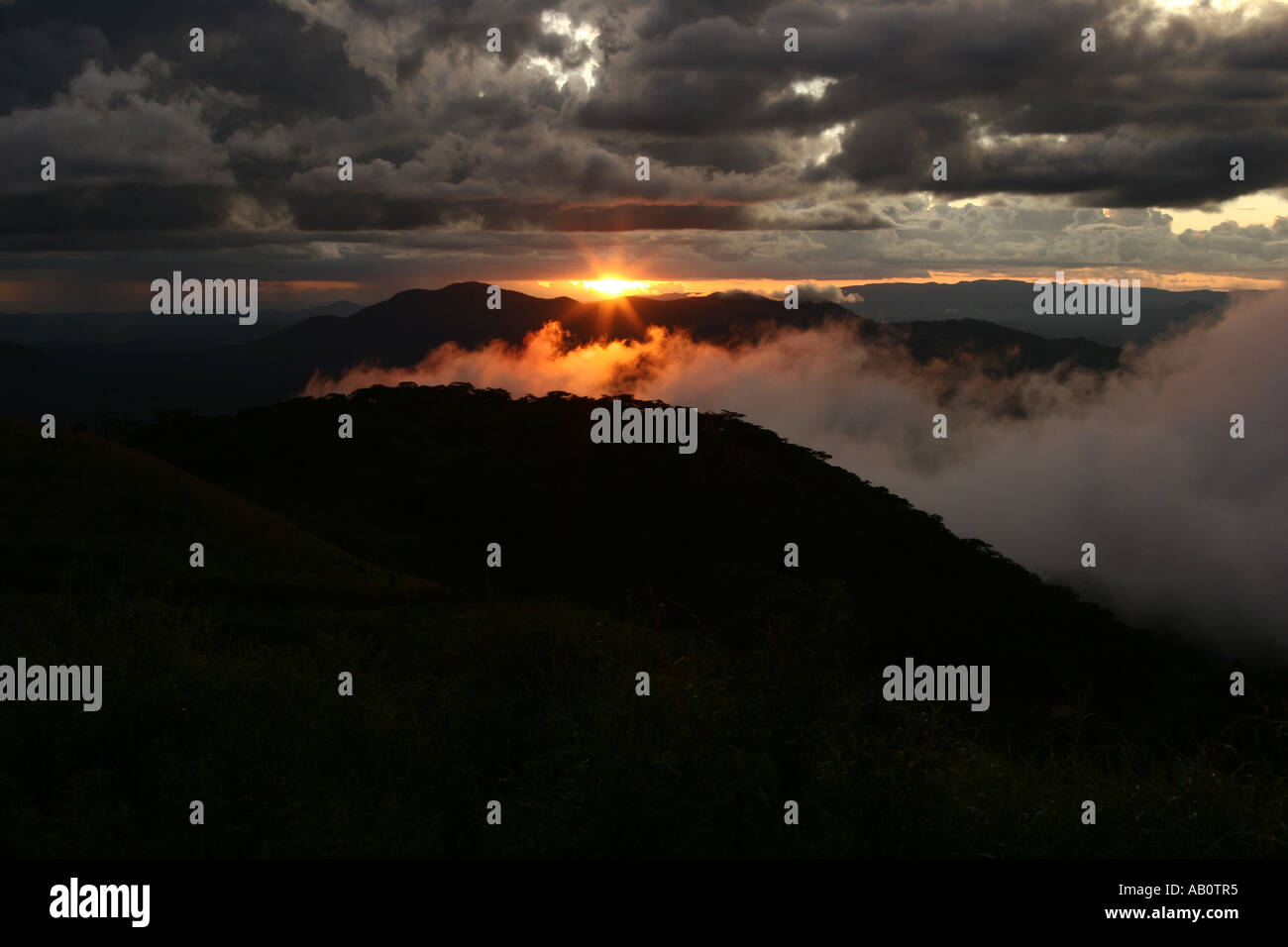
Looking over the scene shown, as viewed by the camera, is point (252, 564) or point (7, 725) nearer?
point (7, 725)

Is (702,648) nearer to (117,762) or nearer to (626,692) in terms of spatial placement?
(626,692)

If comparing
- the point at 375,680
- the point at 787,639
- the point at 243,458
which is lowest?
the point at 375,680

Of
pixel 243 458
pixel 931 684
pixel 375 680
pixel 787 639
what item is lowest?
pixel 931 684

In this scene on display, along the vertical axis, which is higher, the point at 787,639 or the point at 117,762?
the point at 787,639

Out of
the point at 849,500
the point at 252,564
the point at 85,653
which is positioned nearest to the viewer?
the point at 85,653
